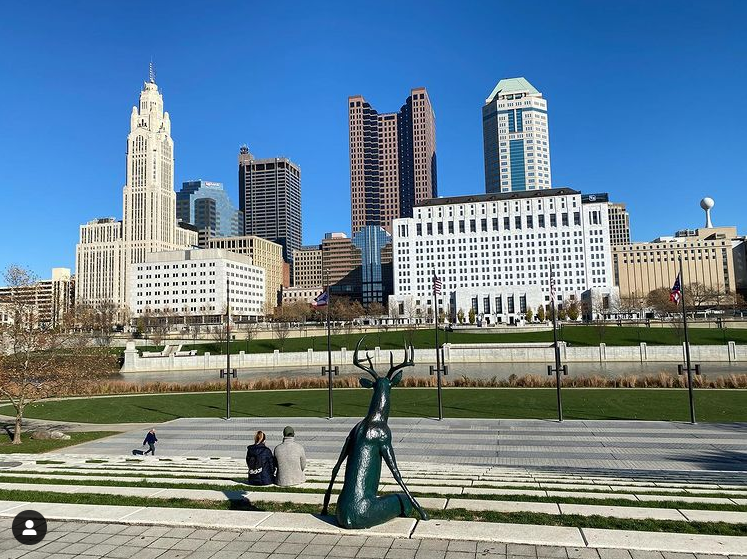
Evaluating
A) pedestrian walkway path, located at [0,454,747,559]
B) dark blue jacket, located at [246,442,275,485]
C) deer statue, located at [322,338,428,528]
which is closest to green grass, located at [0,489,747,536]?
pedestrian walkway path, located at [0,454,747,559]

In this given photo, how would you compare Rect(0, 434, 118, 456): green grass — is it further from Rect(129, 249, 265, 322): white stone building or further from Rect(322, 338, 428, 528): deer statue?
Rect(129, 249, 265, 322): white stone building

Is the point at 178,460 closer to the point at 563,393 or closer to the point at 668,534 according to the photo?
the point at 668,534

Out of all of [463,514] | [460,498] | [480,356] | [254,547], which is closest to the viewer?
[254,547]

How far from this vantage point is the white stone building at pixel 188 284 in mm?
179750

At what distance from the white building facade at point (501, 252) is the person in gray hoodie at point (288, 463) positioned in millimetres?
147239

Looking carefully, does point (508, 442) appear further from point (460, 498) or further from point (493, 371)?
point (493, 371)

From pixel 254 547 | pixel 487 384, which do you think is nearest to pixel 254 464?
pixel 254 547

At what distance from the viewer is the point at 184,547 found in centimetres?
820

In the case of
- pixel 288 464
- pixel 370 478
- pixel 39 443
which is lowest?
pixel 39 443

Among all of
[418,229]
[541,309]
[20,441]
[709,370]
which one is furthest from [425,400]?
[418,229]

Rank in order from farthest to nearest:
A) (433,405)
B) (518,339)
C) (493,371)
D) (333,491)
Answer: (518,339) → (493,371) → (433,405) → (333,491)

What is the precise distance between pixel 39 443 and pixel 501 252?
158 m

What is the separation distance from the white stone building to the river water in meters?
105

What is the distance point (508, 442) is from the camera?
21.7 m
